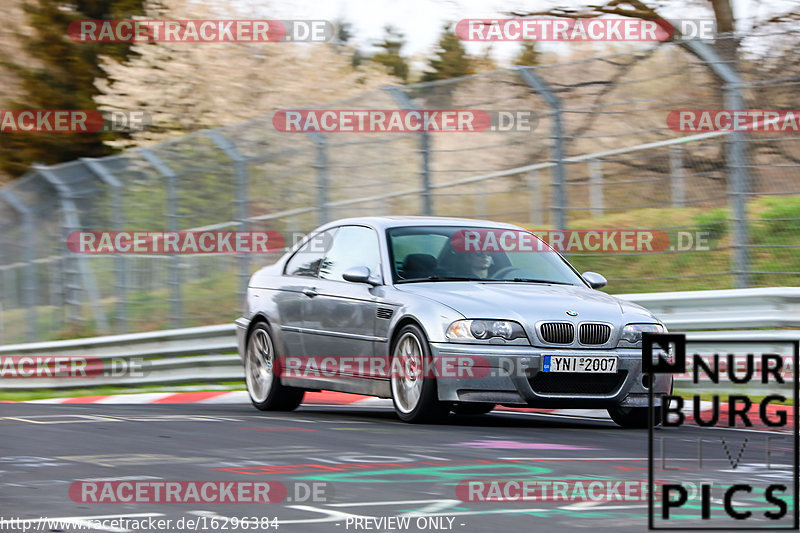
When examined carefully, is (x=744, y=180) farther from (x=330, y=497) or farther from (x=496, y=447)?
(x=330, y=497)

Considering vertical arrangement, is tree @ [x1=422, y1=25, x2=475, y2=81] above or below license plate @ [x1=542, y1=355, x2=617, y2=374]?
above

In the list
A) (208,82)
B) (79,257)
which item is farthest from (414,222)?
(208,82)

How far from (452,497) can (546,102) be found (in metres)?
7.94

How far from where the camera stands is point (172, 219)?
1752 cm

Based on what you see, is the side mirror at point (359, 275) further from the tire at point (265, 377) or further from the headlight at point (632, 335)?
the headlight at point (632, 335)

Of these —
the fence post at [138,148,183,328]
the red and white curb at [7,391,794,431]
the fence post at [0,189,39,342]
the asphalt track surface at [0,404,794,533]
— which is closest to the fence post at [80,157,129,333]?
the fence post at [138,148,183,328]

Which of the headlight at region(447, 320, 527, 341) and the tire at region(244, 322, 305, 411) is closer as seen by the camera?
the headlight at region(447, 320, 527, 341)

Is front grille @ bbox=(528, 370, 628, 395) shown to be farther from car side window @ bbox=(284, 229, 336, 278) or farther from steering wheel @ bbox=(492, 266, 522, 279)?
car side window @ bbox=(284, 229, 336, 278)

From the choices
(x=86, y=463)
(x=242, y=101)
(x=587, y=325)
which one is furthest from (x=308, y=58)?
(x=86, y=463)

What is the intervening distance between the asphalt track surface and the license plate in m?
0.41

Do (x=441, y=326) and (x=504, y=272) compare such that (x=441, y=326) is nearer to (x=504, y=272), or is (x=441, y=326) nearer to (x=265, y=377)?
(x=504, y=272)

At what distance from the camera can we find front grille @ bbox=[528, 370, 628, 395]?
30.2ft

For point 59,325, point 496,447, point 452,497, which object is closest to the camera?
point 452,497

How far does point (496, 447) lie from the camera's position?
7.93 meters
